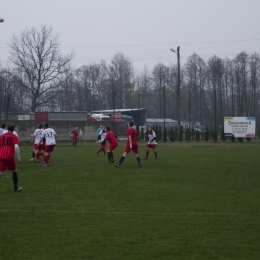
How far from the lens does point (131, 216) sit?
9.75 m

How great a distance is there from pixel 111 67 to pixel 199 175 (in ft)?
244

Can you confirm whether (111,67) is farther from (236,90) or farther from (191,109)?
(191,109)

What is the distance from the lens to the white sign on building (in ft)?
155

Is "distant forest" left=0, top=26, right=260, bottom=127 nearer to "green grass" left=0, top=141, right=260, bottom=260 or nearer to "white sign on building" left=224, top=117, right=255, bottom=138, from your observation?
"white sign on building" left=224, top=117, right=255, bottom=138

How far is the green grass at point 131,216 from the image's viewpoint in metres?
7.29

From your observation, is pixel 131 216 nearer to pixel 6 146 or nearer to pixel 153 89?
pixel 6 146

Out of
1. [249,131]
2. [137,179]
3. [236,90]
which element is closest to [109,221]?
[137,179]

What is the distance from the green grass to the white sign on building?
30.9 meters

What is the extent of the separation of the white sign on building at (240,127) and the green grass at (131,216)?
101 ft

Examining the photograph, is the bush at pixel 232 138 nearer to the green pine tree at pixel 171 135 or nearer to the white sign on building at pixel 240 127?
the white sign on building at pixel 240 127

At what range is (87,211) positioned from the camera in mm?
10312

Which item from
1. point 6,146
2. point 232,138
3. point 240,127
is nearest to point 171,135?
point 232,138

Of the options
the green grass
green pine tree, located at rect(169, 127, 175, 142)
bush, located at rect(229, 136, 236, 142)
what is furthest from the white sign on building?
the green grass

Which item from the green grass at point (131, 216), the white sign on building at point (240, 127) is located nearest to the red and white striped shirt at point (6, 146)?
the green grass at point (131, 216)
